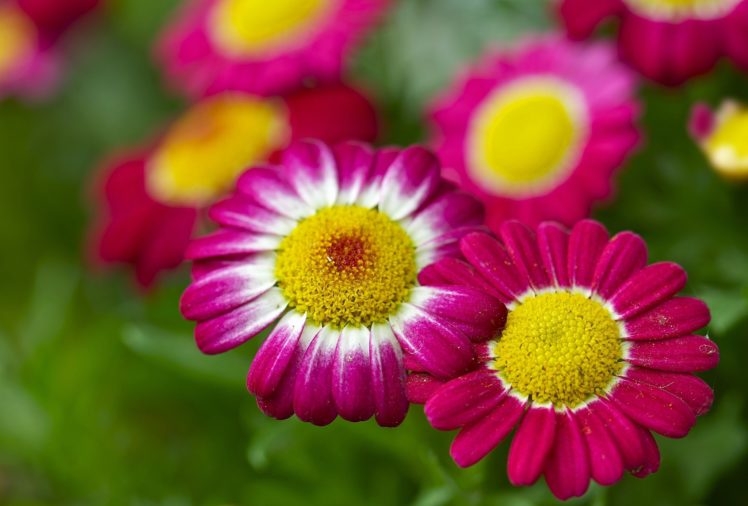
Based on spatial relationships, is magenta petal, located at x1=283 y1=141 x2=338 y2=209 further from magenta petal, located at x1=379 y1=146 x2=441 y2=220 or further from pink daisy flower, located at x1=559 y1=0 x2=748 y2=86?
pink daisy flower, located at x1=559 y1=0 x2=748 y2=86

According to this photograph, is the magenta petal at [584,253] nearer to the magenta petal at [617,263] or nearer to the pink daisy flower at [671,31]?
the magenta petal at [617,263]

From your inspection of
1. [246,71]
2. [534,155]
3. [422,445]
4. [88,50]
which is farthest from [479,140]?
[88,50]

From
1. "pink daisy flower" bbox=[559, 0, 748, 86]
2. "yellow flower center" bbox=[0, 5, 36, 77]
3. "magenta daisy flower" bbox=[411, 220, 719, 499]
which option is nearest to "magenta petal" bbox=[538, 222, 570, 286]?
"magenta daisy flower" bbox=[411, 220, 719, 499]

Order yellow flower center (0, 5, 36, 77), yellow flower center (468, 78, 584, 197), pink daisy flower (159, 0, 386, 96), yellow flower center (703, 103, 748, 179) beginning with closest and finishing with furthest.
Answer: yellow flower center (703, 103, 748, 179) → yellow flower center (468, 78, 584, 197) → pink daisy flower (159, 0, 386, 96) → yellow flower center (0, 5, 36, 77)

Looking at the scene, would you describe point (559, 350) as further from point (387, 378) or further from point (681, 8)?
point (681, 8)

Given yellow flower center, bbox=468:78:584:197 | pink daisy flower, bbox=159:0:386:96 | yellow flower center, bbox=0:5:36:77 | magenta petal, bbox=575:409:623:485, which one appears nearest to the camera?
magenta petal, bbox=575:409:623:485

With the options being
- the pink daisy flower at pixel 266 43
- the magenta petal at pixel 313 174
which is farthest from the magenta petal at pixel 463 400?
the pink daisy flower at pixel 266 43
